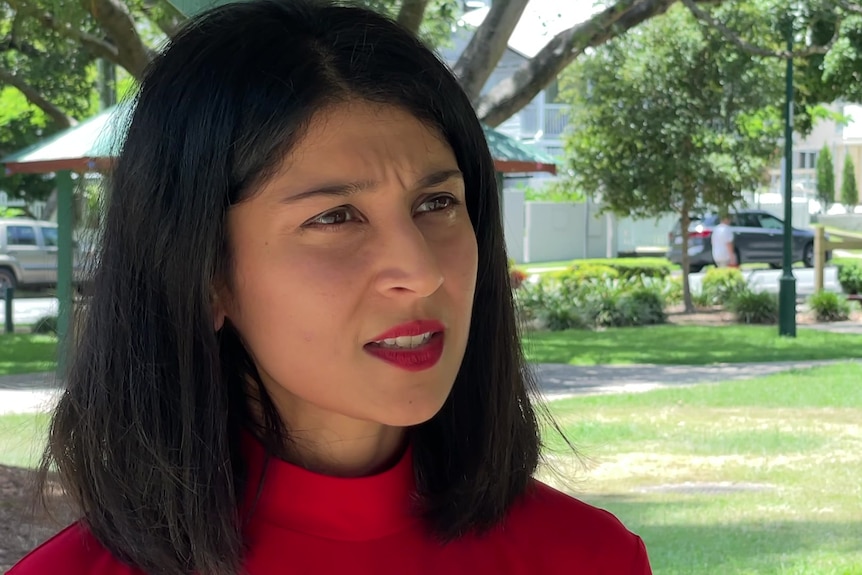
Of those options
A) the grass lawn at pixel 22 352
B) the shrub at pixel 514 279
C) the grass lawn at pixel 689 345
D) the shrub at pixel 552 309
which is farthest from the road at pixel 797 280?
the shrub at pixel 514 279

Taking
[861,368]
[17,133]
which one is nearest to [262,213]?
[861,368]

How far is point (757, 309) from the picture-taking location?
17062 millimetres

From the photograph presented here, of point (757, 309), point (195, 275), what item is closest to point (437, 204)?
point (195, 275)

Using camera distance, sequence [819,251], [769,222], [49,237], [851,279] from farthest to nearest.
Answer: [769,222] < [49,237] < [851,279] < [819,251]

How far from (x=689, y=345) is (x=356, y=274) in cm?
1285

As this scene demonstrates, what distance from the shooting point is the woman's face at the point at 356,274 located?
1394mm

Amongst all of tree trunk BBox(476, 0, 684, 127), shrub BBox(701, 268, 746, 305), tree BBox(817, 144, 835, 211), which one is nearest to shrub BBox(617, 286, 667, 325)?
shrub BBox(701, 268, 746, 305)

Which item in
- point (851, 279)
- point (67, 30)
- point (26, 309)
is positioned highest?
point (67, 30)

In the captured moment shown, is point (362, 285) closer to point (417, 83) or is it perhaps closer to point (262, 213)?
point (262, 213)

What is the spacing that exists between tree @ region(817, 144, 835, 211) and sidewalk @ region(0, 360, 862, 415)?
34.7 metres

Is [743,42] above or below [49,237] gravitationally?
above

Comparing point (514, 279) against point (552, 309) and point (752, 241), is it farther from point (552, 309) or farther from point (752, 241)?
point (752, 241)

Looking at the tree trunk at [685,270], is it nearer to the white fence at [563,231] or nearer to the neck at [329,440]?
the white fence at [563,231]

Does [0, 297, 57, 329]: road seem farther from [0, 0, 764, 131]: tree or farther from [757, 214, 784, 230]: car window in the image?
[757, 214, 784, 230]: car window
